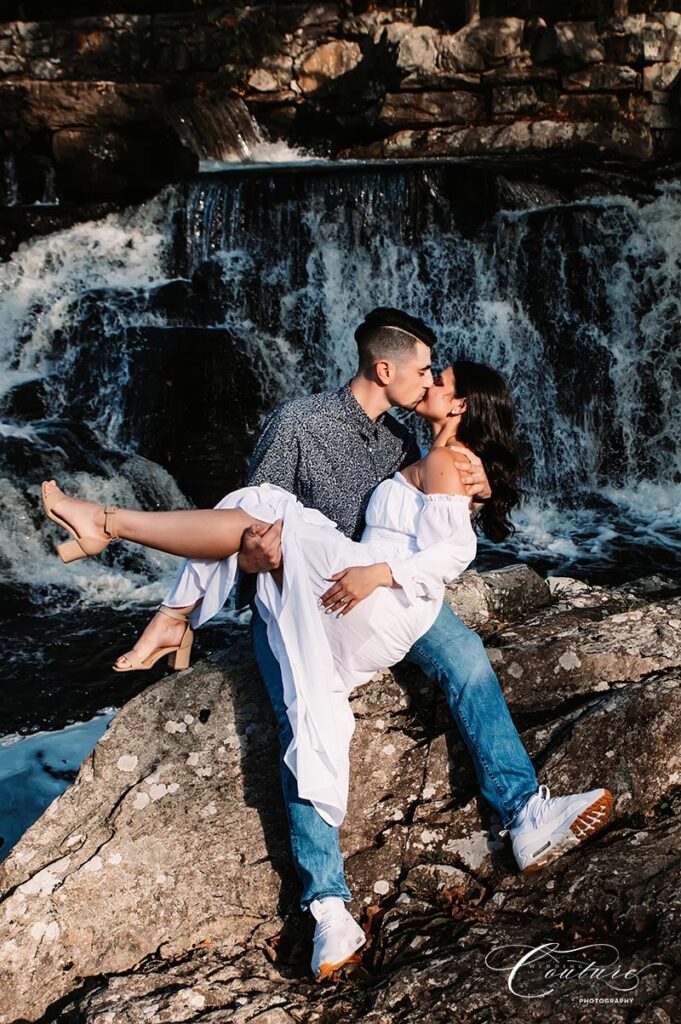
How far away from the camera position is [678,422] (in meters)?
11.3

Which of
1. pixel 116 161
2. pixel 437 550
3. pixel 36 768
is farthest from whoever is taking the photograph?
pixel 116 161

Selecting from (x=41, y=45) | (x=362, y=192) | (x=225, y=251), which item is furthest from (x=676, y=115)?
(x=41, y=45)

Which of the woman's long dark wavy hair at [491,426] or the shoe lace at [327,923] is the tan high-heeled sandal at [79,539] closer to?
the woman's long dark wavy hair at [491,426]

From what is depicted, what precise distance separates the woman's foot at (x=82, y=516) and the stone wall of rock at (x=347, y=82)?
11042mm

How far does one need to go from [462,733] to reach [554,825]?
0.45 meters

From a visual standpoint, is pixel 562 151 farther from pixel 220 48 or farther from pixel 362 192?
pixel 220 48

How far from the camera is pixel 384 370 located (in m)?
3.92

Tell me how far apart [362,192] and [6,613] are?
21.2 ft

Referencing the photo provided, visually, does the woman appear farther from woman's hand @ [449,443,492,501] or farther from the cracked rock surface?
the cracked rock surface

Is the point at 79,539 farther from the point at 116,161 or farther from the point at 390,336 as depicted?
the point at 116,161

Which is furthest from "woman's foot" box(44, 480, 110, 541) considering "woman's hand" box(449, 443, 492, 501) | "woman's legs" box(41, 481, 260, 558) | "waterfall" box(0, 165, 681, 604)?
"waterfall" box(0, 165, 681, 604)

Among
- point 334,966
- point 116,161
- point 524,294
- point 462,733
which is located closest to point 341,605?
point 462,733

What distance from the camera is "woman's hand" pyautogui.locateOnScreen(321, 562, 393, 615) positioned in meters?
3.35

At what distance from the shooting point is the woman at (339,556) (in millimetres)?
3271
